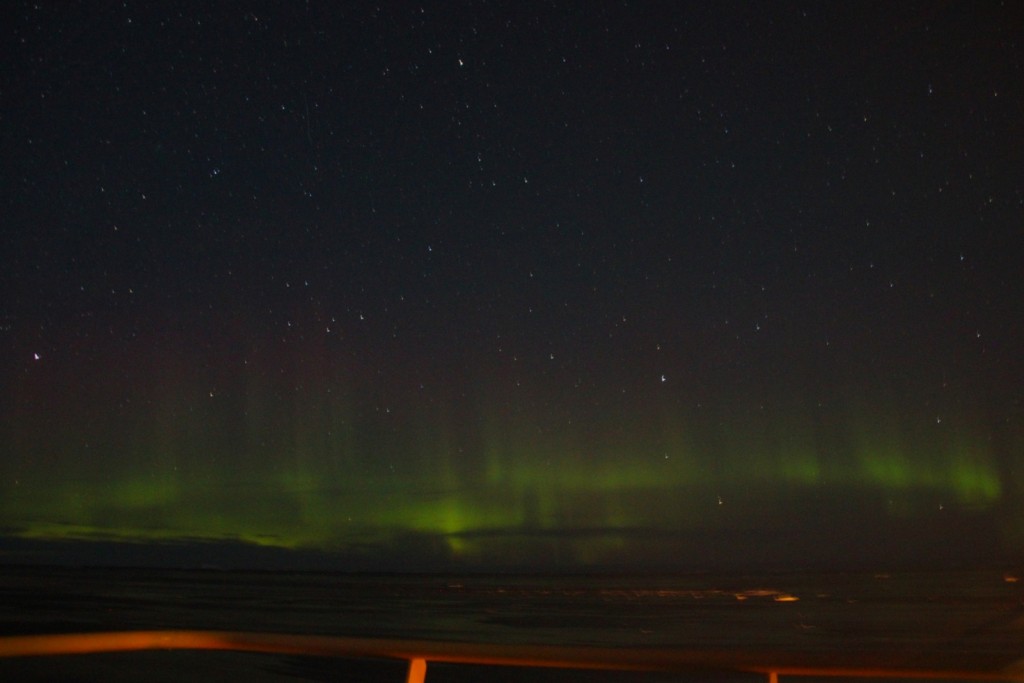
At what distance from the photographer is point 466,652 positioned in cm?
188

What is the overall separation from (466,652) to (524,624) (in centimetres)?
2343

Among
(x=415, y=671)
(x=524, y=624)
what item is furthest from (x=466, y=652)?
(x=524, y=624)

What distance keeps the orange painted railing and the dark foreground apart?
0.09 feet

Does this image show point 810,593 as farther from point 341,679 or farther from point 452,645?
point 452,645

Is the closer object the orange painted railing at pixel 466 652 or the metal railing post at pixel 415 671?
the orange painted railing at pixel 466 652

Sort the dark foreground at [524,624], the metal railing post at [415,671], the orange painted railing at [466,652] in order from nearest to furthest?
the orange painted railing at [466,652] → the metal railing post at [415,671] → the dark foreground at [524,624]

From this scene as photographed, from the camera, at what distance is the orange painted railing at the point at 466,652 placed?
1.73 m

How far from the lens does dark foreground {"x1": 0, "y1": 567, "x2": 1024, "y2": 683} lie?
43.1 ft

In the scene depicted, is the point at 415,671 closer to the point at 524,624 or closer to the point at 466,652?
the point at 466,652

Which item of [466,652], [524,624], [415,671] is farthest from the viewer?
[524,624]

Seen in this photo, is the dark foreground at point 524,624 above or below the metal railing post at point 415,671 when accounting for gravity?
above

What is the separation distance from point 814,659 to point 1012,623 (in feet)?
86.7

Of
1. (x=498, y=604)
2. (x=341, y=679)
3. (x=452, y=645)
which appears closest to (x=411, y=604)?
(x=498, y=604)

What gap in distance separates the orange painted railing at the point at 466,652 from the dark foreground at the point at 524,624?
3 cm
